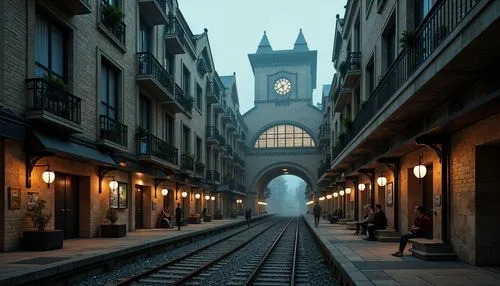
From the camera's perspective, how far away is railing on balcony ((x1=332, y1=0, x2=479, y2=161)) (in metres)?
8.66

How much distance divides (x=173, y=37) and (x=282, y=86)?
141 feet

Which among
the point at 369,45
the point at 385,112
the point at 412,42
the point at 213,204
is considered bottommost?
the point at 213,204

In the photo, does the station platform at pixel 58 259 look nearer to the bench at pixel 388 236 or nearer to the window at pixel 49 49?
the window at pixel 49 49

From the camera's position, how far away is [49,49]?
47.4 ft

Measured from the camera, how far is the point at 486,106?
27.1ft

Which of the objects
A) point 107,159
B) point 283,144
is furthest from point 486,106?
point 283,144

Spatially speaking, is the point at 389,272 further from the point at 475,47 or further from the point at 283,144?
the point at 283,144

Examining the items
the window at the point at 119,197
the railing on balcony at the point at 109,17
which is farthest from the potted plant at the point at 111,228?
the railing on balcony at the point at 109,17

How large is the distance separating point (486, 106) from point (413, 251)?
4915 mm

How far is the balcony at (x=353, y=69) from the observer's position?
23.3m

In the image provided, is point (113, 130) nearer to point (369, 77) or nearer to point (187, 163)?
point (369, 77)

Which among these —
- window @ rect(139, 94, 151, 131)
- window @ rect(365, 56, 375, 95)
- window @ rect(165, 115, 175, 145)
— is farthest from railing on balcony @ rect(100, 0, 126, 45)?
window @ rect(365, 56, 375, 95)

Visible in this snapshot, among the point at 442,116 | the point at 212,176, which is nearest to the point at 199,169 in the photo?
the point at 212,176

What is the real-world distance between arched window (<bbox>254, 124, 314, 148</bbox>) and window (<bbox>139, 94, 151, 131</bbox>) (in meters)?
39.9
